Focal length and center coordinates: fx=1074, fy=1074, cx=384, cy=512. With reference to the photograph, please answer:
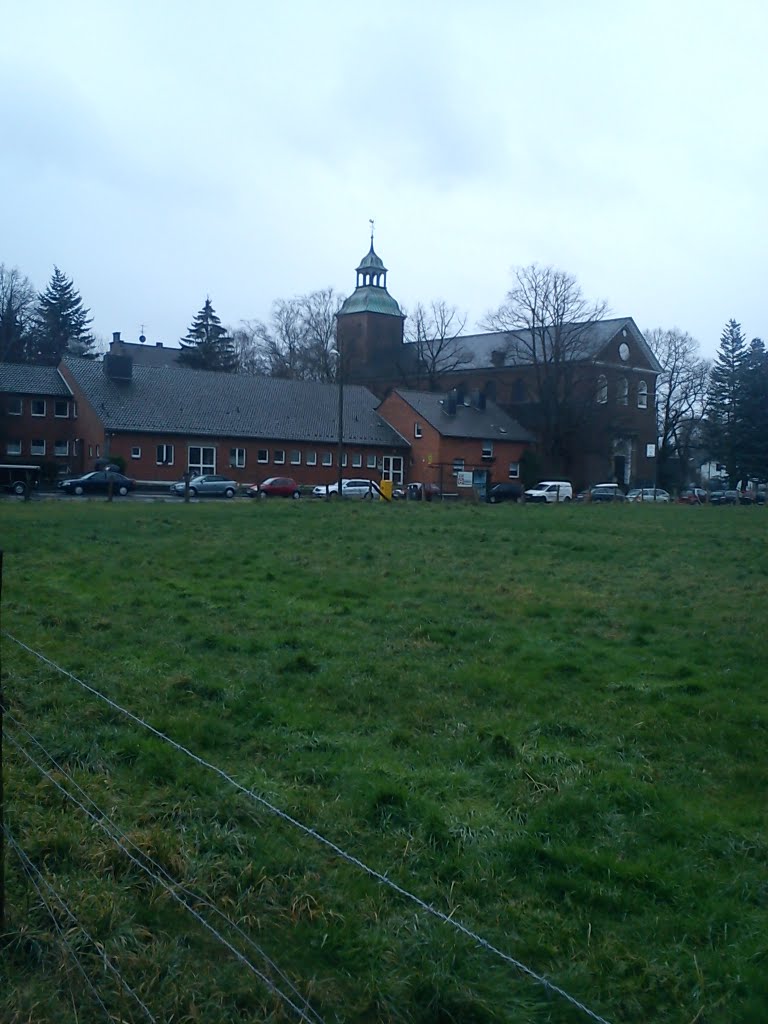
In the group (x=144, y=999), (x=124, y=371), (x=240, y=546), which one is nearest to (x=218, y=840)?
(x=144, y=999)

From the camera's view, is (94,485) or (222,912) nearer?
(222,912)

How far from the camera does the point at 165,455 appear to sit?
68.8 meters

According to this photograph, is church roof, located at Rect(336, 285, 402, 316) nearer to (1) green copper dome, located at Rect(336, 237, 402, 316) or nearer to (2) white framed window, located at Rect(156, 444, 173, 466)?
(1) green copper dome, located at Rect(336, 237, 402, 316)

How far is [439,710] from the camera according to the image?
8.77 metres

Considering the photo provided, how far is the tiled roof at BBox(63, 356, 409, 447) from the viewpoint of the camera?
68.8m

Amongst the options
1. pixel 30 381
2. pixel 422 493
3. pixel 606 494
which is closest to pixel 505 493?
pixel 606 494

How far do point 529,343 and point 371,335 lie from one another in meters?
20.5

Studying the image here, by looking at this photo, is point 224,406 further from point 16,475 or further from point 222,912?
point 222,912

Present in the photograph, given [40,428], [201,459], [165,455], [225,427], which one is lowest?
[201,459]

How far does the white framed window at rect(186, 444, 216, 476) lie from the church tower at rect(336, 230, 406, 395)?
118 ft

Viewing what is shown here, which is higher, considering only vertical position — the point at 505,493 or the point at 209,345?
the point at 209,345

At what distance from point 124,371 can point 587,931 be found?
68737 millimetres

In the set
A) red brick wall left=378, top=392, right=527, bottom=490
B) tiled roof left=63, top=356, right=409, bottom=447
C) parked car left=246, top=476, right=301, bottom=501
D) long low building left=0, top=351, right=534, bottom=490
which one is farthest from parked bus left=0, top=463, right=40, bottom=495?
red brick wall left=378, top=392, right=527, bottom=490

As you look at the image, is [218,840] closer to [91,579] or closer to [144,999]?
[144,999]
